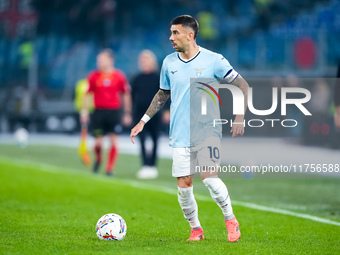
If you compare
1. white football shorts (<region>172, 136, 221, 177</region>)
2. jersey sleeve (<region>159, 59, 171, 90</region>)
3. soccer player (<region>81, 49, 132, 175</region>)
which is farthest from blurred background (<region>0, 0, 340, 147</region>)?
white football shorts (<region>172, 136, 221, 177</region>)

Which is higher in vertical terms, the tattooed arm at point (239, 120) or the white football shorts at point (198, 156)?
the tattooed arm at point (239, 120)

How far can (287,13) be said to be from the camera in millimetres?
37781

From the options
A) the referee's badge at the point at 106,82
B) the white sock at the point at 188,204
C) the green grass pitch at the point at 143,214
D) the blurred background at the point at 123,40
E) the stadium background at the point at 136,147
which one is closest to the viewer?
the green grass pitch at the point at 143,214

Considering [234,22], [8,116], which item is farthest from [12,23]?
[234,22]

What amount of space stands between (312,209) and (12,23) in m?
33.7

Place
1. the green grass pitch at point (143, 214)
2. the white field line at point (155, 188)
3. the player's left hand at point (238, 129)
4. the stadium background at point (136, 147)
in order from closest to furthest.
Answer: the player's left hand at point (238, 129) → the green grass pitch at point (143, 214) → the stadium background at point (136, 147) → the white field line at point (155, 188)

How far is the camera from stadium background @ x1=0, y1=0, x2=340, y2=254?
7191 mm

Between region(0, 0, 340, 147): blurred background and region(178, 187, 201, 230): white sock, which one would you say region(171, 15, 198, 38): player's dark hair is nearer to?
region(178, 187, 201, 230): white sock

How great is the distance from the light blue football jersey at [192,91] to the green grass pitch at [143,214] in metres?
0.99

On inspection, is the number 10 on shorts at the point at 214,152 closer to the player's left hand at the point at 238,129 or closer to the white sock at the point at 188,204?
the player's left hand at the point at 238,129

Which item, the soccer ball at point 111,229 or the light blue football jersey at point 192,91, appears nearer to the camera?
the light blue football jersey at point 192,91

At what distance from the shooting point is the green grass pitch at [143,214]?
20.8 ft

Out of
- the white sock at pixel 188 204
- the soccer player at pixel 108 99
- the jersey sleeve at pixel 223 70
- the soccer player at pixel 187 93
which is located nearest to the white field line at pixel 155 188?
the soccer player at pixel 108 99

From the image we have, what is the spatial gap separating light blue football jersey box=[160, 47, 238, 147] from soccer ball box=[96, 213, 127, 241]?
886mm
